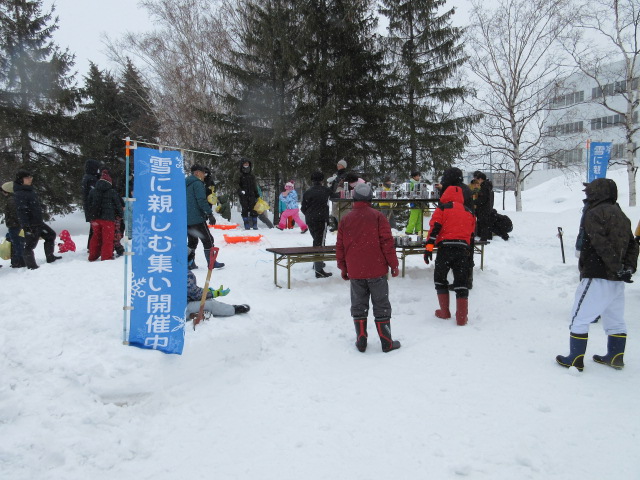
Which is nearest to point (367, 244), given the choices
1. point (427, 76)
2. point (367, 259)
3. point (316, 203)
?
point (367, 259)

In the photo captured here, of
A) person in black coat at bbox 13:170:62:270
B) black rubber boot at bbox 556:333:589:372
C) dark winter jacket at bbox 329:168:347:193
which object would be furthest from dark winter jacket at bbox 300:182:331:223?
person in black coat at bbox 13:170:62:270

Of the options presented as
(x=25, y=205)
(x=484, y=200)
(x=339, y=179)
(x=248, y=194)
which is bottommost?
(x=25, y=205)

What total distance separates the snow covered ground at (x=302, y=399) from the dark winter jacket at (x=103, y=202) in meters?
2.36

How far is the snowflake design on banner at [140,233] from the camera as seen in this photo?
3.99 m

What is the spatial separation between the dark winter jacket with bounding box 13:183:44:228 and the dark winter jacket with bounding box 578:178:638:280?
28.7ft

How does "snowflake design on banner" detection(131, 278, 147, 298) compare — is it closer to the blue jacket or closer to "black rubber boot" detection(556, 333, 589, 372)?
"black rubber boot" detection(556, 333, 589, 372)

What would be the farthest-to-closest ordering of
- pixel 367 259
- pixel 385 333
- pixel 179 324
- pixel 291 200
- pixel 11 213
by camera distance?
pixel 291 200 → pixel 11 213 → pixel 385 333 → pixel 367 259 → pixel 179 324

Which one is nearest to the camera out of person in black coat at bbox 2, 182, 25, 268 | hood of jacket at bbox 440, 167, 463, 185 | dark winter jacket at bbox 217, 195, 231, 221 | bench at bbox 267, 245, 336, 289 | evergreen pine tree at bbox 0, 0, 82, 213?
hood of jacket at bbox 440, 167, 463, 185

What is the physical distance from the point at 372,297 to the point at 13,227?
724cm

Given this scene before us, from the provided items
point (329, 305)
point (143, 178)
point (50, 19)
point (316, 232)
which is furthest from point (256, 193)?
point (50, 19)

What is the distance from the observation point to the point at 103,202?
8.15m

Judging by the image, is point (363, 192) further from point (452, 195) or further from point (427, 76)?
Result: point (427, 76)

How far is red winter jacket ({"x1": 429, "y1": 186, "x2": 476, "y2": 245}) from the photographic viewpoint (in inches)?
218

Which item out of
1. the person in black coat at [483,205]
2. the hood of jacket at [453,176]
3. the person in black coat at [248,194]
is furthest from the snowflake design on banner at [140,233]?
the person in black coat at [248,194]
